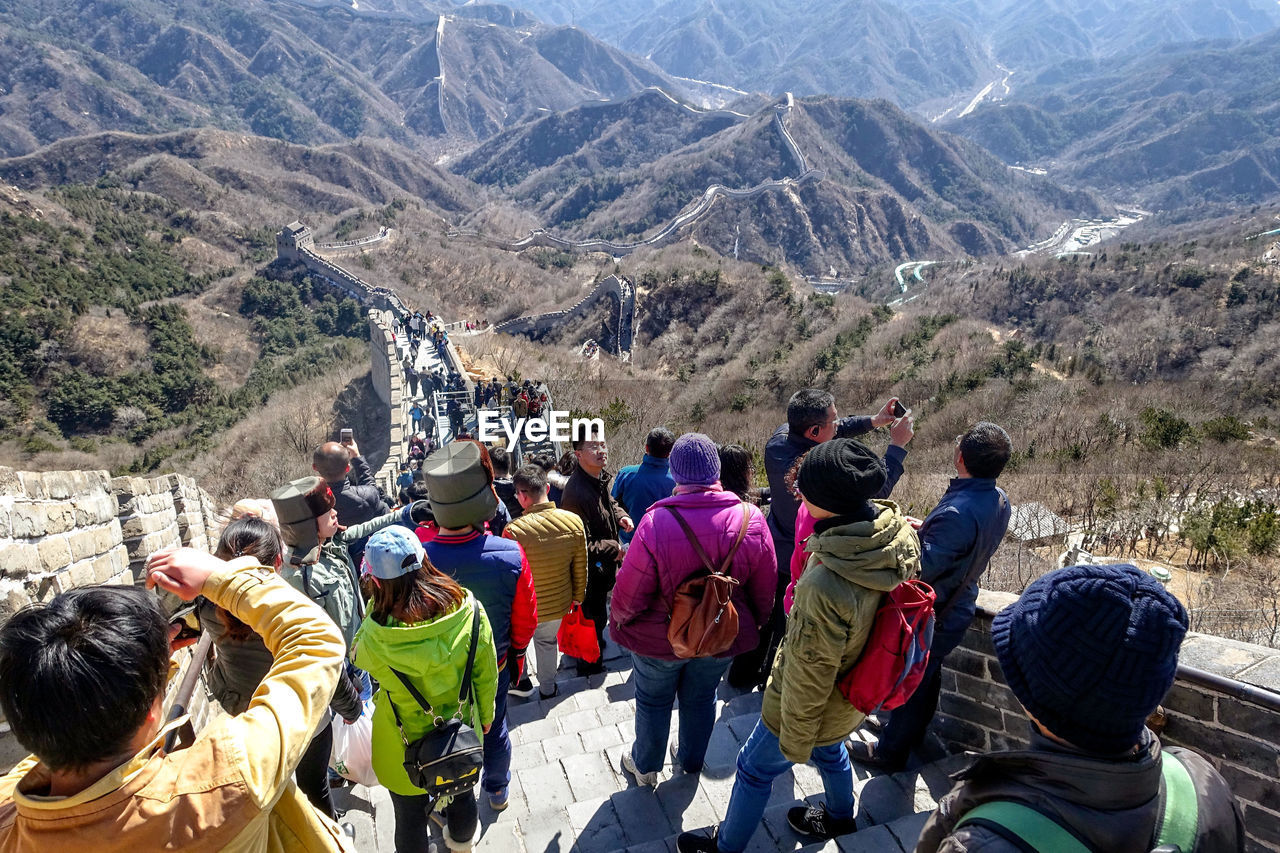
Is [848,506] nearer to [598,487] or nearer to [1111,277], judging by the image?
[598,487]

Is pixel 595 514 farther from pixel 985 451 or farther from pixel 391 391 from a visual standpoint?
pixel 391 391

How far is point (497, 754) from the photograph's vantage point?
298 centimetres

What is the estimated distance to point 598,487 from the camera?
420 centimetres

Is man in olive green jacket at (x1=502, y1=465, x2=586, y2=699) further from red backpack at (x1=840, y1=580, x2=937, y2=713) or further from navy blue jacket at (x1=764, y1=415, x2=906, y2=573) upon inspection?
red backpack at (x1=840, y1=580, x2=937, y2=713)

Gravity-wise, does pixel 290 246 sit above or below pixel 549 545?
above

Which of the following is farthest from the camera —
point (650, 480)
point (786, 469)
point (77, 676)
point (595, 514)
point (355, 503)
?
point (355, 503)

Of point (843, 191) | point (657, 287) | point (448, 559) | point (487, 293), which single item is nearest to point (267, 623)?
point (448, 559)

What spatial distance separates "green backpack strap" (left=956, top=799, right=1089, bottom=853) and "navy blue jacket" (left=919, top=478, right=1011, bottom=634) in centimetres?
163

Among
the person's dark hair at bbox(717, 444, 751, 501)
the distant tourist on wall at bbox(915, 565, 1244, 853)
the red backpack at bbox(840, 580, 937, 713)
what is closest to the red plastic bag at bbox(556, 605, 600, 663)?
the person's dark hair at bbox(717, 444, 751, 501)

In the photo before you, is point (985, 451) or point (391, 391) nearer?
point (985, 451)

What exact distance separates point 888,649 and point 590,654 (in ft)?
5.95

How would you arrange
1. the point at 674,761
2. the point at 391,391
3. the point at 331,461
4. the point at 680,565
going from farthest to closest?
the point at 391,391
the point at 331,461
the point at 674,761
the point at 680,565

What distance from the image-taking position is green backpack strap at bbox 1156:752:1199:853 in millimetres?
1302

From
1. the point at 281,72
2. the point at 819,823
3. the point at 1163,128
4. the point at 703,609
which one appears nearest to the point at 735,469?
the point at 703,609
